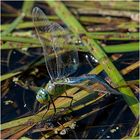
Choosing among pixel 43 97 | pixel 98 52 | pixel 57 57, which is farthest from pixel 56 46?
pixel 43 97

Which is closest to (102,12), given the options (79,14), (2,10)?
(79,14)

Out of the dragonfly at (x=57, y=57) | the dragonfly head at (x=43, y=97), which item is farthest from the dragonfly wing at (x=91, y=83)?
the dragonfly head at (x=43, y=97)

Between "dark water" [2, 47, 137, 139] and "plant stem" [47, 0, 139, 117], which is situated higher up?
"plant stem" [47, 0, 139, 117]

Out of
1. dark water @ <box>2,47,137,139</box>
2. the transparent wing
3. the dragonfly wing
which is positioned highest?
the transparent wing

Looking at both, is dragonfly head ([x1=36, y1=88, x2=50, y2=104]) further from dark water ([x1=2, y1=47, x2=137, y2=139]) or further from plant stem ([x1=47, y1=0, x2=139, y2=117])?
plant stem ([x1=47, y1=0, x2=139, y2=117])

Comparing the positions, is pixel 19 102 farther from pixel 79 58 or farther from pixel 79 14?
pixel 79 14

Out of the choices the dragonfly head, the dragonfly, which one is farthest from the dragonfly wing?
the dragonfly head

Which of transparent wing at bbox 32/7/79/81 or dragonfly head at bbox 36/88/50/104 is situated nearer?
dragonfly head at bbox 36/88/50/104

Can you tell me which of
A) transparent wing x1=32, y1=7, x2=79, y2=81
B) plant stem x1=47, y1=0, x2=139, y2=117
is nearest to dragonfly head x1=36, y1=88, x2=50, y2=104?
transparent wing x1=32, y1=7, x2=79, y2=81

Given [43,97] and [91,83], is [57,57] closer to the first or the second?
[91,83]
